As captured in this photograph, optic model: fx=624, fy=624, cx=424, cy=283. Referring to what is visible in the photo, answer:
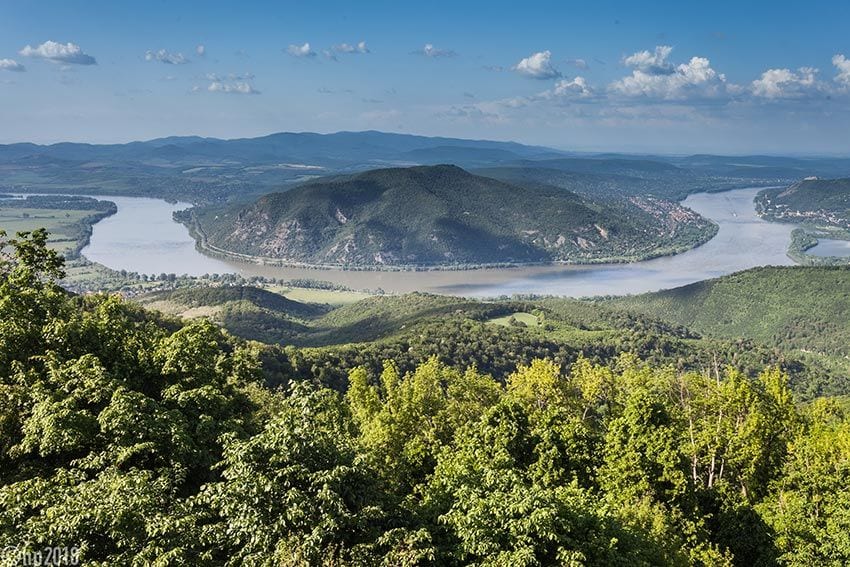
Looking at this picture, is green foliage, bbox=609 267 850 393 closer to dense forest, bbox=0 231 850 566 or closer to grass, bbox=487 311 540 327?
grass, bbox=487 311 540 327

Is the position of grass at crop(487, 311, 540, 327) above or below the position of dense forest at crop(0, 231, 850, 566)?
below

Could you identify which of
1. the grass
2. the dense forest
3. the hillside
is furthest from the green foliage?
the dense forest

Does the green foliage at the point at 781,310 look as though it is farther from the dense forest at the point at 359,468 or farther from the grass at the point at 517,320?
the dense forest at the point at 359,468

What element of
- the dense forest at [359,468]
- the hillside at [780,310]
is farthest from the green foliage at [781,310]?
the dense forest at [359,468]

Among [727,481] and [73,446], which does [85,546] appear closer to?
[73,446]

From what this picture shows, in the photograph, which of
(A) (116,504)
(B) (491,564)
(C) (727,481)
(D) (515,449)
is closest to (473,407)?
(D) (515,449)

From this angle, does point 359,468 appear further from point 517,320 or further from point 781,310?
point 781,310
